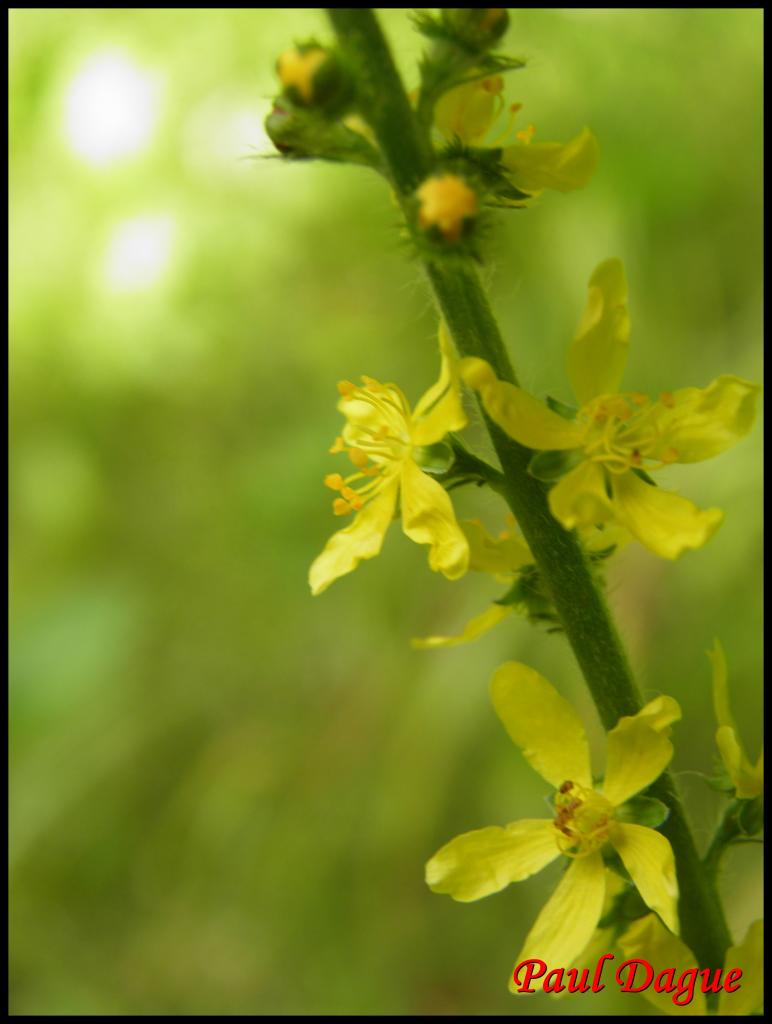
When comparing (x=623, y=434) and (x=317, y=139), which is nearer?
(x=317, y=139)

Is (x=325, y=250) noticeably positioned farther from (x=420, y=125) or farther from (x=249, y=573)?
(x=420, y=125)

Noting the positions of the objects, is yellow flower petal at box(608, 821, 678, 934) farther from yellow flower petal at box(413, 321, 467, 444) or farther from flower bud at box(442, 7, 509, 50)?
flower bud at box(442, 7, 509, 50)

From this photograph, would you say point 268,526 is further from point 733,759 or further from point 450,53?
point 450,53

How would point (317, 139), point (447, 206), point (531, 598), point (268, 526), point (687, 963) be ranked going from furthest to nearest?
point (268, 526) → point (531, 598) → point (687, 963) → point (317, 139) → point (447, 206)

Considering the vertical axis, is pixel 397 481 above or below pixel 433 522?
above

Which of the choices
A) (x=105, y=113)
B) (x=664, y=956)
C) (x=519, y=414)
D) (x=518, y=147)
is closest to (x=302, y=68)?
(x=518, y=147)
